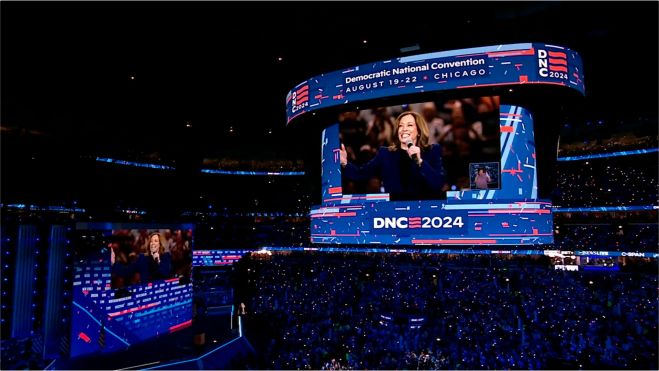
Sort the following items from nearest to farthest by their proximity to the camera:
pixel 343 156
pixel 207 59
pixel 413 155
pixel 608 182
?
pixel 413 155, pixel 343 156, pixel 207 59, pixel 608 182

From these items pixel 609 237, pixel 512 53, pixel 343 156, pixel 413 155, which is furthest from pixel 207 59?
pixel 609 237

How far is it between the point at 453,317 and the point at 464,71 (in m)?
9.04

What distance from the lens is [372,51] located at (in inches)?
337

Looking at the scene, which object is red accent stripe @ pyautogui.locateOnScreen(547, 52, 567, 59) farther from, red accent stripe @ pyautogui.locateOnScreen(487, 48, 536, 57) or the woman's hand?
the woman's hand

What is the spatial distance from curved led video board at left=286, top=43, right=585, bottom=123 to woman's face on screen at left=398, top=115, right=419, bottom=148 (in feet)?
1.50

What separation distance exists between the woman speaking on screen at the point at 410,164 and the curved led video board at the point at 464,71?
1.98 ft

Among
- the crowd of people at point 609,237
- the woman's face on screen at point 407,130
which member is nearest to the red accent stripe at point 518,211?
the woman's face on screen at point 407,130

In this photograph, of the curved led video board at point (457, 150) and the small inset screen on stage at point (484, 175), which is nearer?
the curved led video board at point (457, 150)

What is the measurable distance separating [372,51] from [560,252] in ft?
41.4

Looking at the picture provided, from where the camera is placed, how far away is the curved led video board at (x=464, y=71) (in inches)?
257

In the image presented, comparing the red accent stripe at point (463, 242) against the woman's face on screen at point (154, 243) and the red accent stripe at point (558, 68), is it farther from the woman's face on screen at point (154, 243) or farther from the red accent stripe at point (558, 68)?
the woman's face on screen at point (154, 243)

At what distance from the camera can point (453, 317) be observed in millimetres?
13242

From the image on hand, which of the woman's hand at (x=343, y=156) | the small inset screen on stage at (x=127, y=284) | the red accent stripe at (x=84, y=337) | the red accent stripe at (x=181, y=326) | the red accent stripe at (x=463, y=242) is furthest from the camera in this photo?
the red accent stripe at (x=181, y=326)

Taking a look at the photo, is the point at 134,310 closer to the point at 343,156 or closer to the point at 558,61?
the point at 343,156
